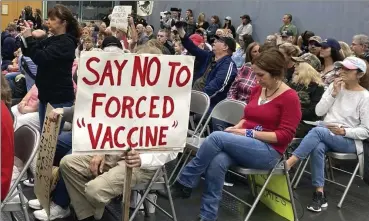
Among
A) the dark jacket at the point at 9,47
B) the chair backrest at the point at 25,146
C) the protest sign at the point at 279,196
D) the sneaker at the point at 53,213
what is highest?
the chair backrest at the point at 25,146

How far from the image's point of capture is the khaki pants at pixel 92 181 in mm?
3350

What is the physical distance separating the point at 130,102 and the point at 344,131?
8.16 ft

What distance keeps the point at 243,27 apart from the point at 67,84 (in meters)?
10.6

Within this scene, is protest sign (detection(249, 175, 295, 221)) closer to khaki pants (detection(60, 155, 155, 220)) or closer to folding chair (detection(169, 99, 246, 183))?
folding chair (detection(169, 99, 246, 183))

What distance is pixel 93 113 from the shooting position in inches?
102

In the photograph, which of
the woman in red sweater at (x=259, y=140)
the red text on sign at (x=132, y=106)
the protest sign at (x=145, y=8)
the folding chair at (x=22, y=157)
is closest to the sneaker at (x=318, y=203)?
the woman in red sweater at (x=259, y=140)

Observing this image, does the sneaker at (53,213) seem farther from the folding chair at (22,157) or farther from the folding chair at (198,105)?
the folding chair at (198,105)

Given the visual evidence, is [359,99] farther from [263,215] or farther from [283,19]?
[283,19]

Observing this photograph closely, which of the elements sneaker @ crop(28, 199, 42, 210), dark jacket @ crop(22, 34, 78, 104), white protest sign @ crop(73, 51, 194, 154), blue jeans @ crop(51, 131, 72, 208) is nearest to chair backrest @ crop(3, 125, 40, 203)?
blue jeans @ crop(51, 131, 72, 208)

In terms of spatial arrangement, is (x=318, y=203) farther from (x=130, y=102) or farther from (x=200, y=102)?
(x=130, y=102)

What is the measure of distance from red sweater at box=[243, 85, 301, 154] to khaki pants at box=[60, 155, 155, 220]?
37.7 inches

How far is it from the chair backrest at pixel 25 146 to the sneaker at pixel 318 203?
253cm

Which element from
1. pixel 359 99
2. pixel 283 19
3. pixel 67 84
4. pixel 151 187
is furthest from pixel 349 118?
pixel 283 19

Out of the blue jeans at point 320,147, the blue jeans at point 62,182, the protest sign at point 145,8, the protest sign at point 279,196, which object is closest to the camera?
the blue jeans at point 62,182
